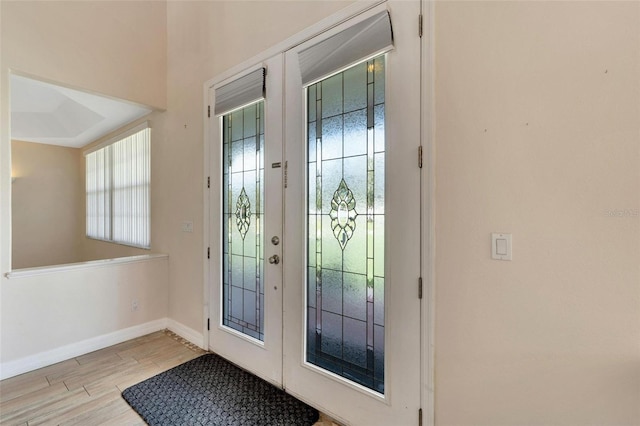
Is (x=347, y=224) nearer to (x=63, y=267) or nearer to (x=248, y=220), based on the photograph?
(x=248, y=220)

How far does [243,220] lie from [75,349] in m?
1.98

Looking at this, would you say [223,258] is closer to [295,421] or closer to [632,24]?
[295,421]

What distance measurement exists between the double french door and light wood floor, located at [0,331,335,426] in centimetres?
46

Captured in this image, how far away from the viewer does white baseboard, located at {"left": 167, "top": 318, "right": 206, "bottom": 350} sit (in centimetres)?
277

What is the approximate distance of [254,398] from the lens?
78.5 inches

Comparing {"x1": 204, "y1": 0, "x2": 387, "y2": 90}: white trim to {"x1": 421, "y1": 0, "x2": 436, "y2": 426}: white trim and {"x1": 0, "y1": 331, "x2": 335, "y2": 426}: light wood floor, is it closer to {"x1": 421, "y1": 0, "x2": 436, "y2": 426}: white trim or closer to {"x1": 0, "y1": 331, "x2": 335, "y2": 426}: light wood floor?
{"x1": 421, "y1": 0, "x2": 436, "y2": 426}: white trim

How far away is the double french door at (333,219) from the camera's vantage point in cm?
151

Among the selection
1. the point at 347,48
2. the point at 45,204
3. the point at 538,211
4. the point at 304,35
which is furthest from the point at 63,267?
the point at 45,204

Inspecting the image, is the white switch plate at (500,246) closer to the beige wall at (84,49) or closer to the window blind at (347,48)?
the window blind at (347,48)

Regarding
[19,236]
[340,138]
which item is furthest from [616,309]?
[19,236]

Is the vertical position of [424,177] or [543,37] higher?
[543,37]

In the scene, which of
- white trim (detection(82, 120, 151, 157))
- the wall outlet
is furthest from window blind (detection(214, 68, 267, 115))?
white trim (detection(82, 120, 151, 157))

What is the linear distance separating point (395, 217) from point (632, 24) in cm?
113

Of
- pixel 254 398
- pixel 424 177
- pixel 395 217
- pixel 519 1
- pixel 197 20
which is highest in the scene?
pixel 197 20
